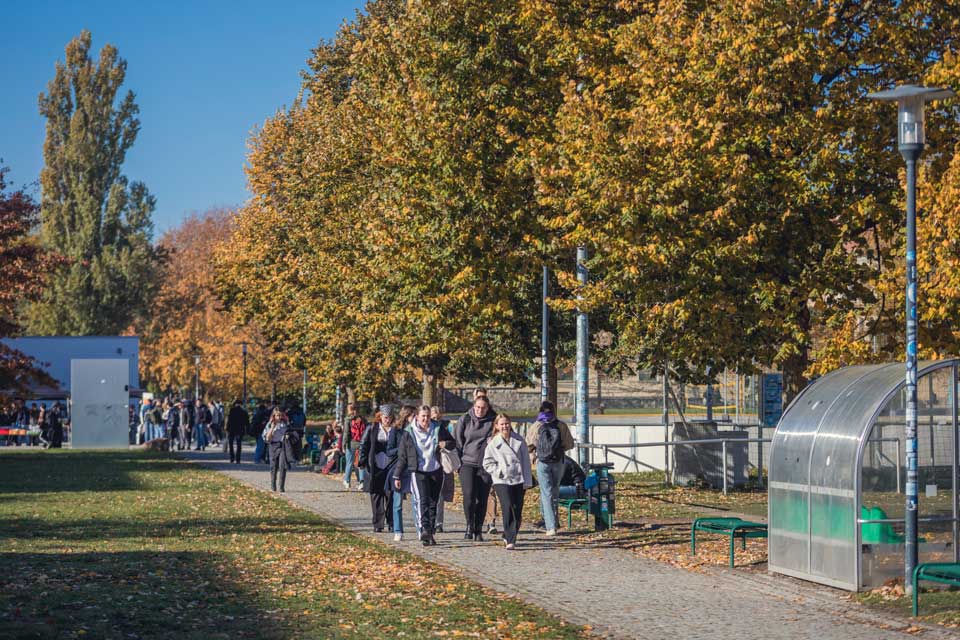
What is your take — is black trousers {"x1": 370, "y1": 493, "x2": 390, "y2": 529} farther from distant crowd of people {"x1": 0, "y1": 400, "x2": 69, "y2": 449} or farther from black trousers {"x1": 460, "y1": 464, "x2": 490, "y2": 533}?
distant crowd of people {"x1": 0, "y1": 400, "x2": 69, "y2": 449}

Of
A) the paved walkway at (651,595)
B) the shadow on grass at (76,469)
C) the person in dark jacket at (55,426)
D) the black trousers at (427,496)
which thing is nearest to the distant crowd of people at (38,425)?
the person in dark jacket at (55,426)

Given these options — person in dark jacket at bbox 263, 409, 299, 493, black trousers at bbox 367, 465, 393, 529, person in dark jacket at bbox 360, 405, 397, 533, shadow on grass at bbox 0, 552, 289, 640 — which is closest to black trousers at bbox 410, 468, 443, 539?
person in dark jacket at bbox 360, 405, 397, 533

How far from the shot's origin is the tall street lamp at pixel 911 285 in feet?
43.3

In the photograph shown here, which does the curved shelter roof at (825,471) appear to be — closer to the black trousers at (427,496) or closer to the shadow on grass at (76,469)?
the black trousers at (427,496)

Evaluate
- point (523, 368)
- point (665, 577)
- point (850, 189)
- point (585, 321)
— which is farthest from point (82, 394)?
point (665, 577)

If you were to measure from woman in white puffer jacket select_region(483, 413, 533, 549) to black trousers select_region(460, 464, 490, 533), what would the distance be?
1.06 ft

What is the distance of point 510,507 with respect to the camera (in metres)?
17.8

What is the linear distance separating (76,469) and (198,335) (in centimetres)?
4967

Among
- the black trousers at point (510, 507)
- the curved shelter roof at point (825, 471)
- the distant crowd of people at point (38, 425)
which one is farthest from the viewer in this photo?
the distant crowd of people at point (38, 425)

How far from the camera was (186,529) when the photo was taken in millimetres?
20297

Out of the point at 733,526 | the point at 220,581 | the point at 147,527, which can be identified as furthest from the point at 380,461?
the point at 733,526

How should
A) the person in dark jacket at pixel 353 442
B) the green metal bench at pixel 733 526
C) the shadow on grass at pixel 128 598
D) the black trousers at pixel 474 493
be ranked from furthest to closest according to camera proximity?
1. the person in dark jacket at pixel 353 442
2. the black trousers at pixel 474 493
3. the green metal bench at pixel 733 526
4. the shadow on grass at pixel 128 598

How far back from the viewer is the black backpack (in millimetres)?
19078

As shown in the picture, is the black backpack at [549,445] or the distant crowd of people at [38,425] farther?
the distant crowd of people at [38,425]
